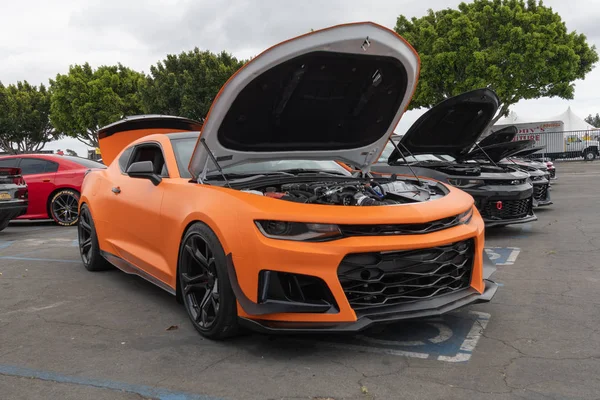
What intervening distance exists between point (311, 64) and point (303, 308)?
1.66 m

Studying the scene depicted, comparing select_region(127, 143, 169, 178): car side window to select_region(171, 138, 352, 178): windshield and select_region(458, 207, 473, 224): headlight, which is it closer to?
select_region(171, 138, 352, 178): windshield

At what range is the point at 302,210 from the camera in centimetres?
328

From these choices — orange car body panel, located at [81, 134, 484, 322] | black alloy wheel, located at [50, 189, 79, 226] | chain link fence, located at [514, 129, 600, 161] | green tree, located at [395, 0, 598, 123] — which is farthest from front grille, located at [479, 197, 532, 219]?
chain link fence, located at [514, 129, 600, 161]

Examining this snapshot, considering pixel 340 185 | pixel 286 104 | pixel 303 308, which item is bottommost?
pixel 303 308

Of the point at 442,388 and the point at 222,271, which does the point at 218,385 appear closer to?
the point at 222,271

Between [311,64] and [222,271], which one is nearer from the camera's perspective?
[222,271]

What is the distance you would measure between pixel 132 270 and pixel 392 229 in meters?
2.64

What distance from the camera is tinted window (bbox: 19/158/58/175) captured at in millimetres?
10859

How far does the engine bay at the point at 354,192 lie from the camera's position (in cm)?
387

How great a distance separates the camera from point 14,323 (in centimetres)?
425

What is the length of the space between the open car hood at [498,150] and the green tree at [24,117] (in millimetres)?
46634

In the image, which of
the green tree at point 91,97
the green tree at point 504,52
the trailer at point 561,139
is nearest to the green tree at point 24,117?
the green tree at point 91,97

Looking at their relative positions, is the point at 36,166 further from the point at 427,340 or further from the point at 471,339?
the point at 471,339

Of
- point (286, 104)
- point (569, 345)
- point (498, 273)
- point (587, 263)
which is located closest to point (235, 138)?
point (286, 104)
